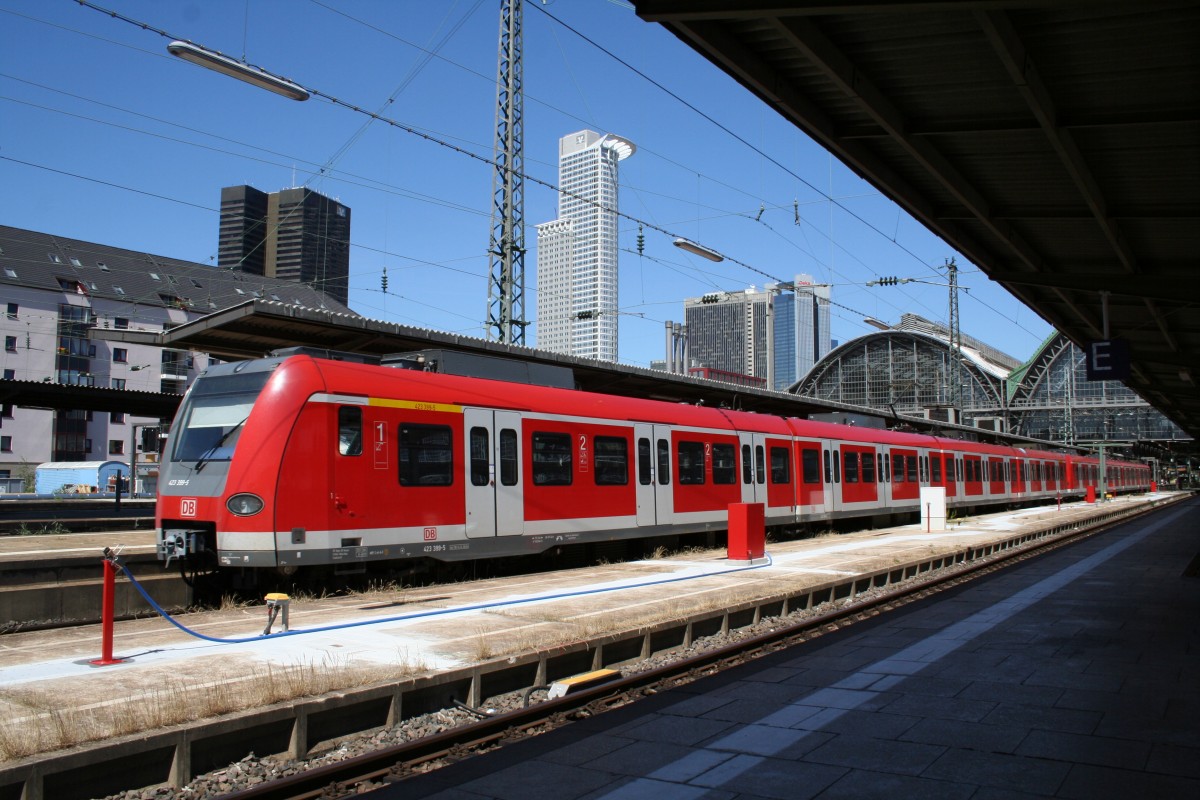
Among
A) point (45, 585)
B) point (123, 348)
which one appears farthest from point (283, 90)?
point (123, 348)

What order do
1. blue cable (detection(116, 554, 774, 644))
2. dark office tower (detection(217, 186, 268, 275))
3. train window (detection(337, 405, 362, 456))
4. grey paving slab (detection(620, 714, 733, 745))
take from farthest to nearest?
dark office tower (detection(217, 186, 268, 275)), train window (detection(337, 405, 362, 456)), blue cable (detection(116, 554, 774, 644)), grey paving slab (detection(620, 714, 733, 745))

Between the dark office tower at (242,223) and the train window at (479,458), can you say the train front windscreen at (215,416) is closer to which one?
the train window at (479,458)

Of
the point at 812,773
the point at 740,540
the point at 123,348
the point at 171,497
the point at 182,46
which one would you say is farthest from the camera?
the point at 123,348

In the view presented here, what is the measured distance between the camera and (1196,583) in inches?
606

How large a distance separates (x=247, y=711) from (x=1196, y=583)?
15313mm

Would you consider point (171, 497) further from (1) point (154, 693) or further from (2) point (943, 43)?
(2) point (943, 43)

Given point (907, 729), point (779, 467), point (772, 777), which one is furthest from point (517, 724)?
point (779, 467)

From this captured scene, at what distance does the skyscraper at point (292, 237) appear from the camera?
1336 inches

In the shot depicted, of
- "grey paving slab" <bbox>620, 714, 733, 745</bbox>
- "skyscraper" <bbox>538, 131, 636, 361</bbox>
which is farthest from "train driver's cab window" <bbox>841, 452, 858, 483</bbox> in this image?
"skyscraper" <bbox>538, 131, 636, 361</bbox>

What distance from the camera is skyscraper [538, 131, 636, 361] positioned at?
6300 centimetres

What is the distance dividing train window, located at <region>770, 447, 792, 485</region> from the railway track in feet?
32.5

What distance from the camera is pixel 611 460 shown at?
17.2 m

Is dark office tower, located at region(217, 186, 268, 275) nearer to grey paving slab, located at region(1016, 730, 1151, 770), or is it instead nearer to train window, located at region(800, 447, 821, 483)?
train window, located at region(800, 447, 821, 483)

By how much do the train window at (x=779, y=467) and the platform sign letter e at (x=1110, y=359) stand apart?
23.7 ft
